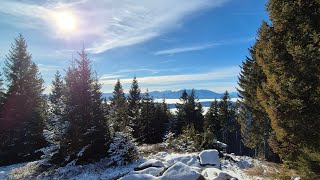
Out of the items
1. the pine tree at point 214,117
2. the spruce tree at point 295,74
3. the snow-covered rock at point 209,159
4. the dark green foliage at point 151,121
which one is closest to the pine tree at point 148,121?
the dark green foliage at point 151,121

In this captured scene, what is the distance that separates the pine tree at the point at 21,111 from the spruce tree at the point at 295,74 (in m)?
22.5

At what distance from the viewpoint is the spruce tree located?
11117 millimetres

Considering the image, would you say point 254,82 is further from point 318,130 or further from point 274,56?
point 318,130

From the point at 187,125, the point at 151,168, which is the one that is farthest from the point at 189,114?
the point at 151,168

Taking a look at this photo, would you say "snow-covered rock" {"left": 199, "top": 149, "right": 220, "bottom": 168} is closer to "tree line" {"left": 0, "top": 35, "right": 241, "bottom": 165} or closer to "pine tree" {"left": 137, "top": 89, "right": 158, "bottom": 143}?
"tree line" {"left": 0, "top": 35, "right": 241, "bottom": 165}

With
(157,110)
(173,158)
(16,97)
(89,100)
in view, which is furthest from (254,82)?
(157,110)

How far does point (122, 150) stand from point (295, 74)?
10761 millimetres

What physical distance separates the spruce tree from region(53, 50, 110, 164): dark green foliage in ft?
37.7

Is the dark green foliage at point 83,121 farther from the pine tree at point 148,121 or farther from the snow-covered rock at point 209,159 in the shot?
the pine tree at point 148,121

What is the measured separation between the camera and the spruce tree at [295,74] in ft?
36.5

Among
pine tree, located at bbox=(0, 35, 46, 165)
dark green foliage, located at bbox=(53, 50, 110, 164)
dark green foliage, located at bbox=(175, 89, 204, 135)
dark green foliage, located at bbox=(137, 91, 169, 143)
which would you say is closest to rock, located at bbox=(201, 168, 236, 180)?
dark green foliage, located at bbox=(53, 50, 110, 164)

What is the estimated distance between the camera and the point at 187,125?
25.2 metres

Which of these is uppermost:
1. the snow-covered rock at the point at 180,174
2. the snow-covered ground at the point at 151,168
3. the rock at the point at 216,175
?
the snow-covered rock at the point at 180,174

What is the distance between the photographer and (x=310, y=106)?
38.4ft
